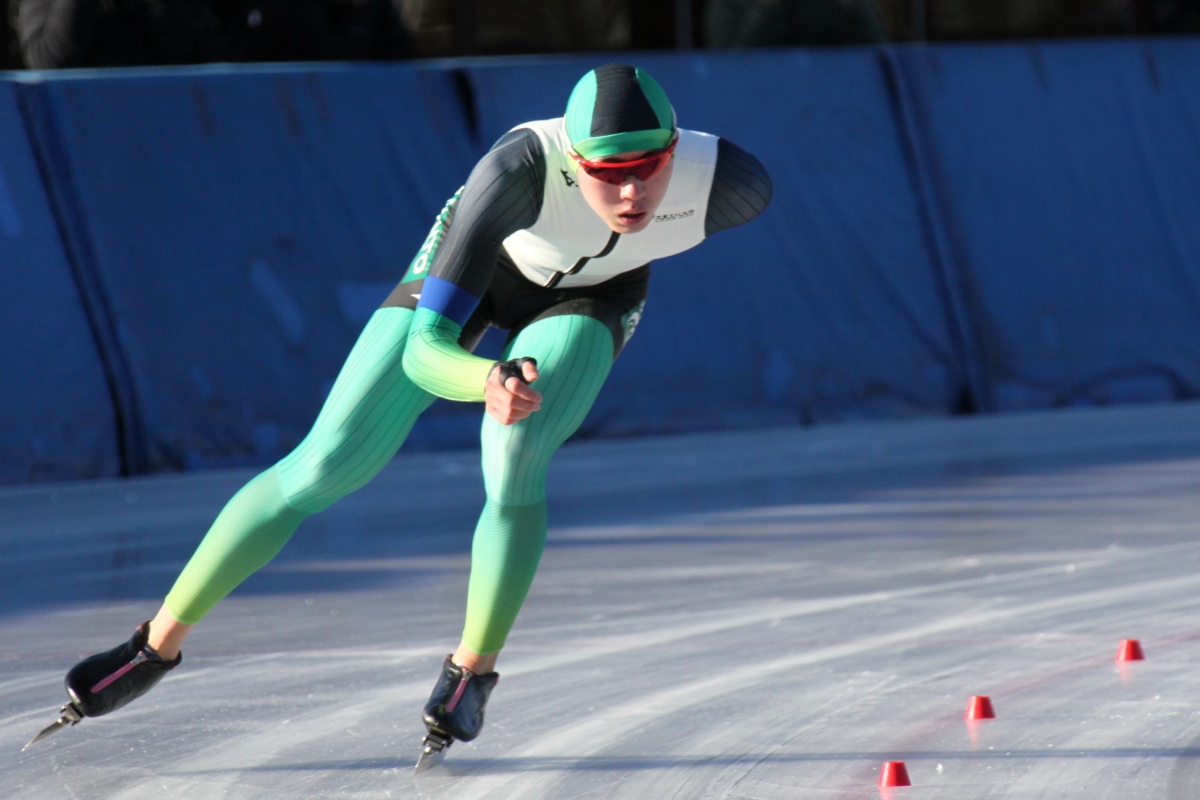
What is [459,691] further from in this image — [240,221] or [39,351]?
[240,221]

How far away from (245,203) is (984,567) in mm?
3284

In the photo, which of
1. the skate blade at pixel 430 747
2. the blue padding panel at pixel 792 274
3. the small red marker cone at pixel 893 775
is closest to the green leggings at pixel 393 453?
the skate blade at pixel 430 747

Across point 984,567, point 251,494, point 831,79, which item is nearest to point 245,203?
point 831,79

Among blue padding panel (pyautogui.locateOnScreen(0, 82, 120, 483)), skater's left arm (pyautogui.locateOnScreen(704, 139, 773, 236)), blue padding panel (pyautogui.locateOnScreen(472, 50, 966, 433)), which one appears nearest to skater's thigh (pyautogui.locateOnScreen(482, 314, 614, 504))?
skater's left arm (pyautogui.locateOnScreen(704, 139, 773, 236))

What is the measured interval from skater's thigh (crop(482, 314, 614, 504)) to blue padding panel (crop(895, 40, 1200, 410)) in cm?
513

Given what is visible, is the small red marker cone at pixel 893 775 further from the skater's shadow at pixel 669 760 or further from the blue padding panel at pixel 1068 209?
the blue padding panel at pixel 1068 209

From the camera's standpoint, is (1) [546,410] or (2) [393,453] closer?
(1) [546,410]

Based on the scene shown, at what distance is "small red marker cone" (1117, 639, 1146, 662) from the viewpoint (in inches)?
135

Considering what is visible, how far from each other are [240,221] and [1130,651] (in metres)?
4.03

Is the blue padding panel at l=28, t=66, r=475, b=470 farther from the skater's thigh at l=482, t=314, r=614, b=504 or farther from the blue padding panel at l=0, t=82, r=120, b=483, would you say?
the skater's thigh at l=482, t=314, r=614, b=504

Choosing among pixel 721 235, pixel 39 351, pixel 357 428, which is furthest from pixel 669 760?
pixel 721 235

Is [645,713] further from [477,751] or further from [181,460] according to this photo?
[181,460]

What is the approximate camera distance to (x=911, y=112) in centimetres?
765

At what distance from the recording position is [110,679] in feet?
9.08
